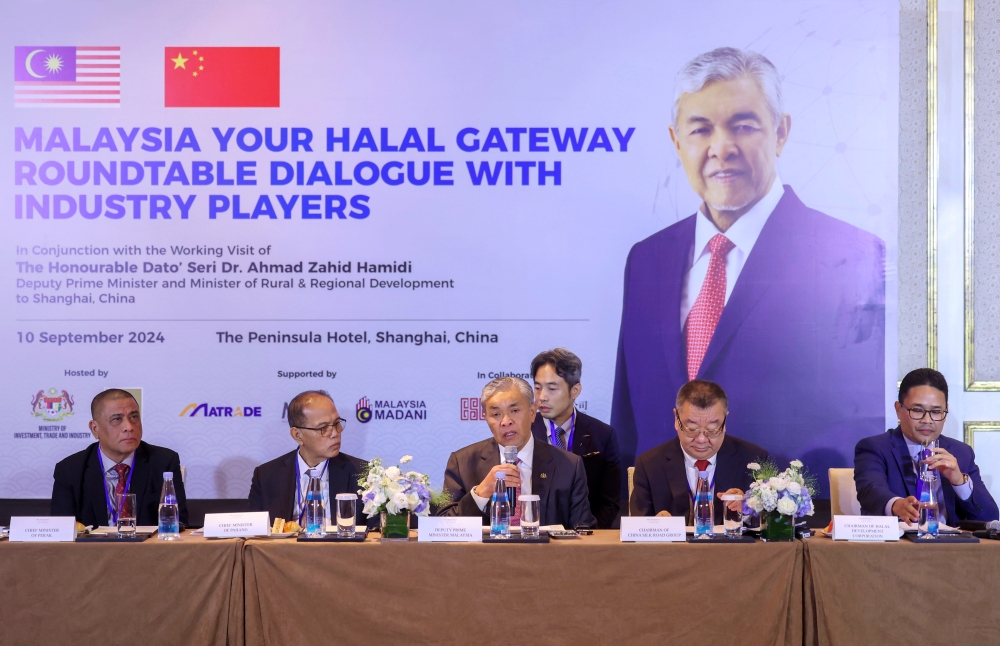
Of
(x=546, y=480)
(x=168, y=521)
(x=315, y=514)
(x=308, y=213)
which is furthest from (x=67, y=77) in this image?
(x=546, y=480)

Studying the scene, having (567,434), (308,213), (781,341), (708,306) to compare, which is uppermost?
(308,213)

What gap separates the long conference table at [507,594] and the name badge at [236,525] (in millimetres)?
122

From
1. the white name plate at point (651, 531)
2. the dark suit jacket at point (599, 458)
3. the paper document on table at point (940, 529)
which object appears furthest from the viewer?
the dark suit jacket at point (599, 458)

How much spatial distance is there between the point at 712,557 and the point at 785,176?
7.93 feet

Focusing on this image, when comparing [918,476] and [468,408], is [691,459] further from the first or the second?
[468,408]

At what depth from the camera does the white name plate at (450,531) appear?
10.1ft

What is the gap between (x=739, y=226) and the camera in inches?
188

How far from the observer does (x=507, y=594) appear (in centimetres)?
298

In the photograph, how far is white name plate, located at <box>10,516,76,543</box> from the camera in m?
3.11

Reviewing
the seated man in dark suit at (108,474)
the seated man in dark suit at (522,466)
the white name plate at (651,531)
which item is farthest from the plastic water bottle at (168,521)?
the white name plate at (651,531)

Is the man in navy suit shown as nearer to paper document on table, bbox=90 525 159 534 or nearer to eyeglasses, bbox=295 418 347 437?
eyeglasses, bbox=295 418 347 437

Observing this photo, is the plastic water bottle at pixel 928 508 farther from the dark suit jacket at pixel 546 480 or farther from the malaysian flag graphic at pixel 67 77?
the malaysian flag graphic at pixel 67 77

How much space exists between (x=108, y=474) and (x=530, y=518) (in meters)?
2.01

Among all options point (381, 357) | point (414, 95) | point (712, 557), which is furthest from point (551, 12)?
point (712, 557)
